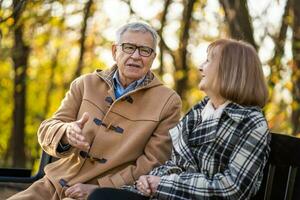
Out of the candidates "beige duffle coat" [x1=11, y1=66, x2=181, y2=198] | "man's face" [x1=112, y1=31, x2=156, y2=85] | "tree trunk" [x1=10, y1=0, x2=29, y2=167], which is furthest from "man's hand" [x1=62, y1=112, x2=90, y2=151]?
"tree trunk" [x1=10, y1=0, x2=29, y2=167]

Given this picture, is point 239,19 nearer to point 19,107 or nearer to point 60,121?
point 60,121

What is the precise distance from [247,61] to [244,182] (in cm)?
55

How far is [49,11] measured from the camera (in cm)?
885

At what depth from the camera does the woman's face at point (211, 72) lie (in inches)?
136

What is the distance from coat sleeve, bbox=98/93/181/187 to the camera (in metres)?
3.80

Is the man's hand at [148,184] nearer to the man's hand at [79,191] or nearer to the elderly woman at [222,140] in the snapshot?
the elderly woman at [222,140]

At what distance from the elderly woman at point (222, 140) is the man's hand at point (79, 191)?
32cm

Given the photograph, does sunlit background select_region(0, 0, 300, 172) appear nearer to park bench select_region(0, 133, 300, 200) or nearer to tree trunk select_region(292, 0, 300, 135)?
tree trunk select_region(292, 0, 300, 135)

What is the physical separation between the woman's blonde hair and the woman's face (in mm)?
20

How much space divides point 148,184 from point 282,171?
617 mm

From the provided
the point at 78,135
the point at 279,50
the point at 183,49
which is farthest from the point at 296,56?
the point at 78,135

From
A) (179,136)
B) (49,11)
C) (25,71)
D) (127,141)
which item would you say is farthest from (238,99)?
(25,71)

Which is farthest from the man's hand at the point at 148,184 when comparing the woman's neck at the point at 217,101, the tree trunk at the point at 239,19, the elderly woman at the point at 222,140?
the tree trunk at the point at 239,19

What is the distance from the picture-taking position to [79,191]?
3.79 m
